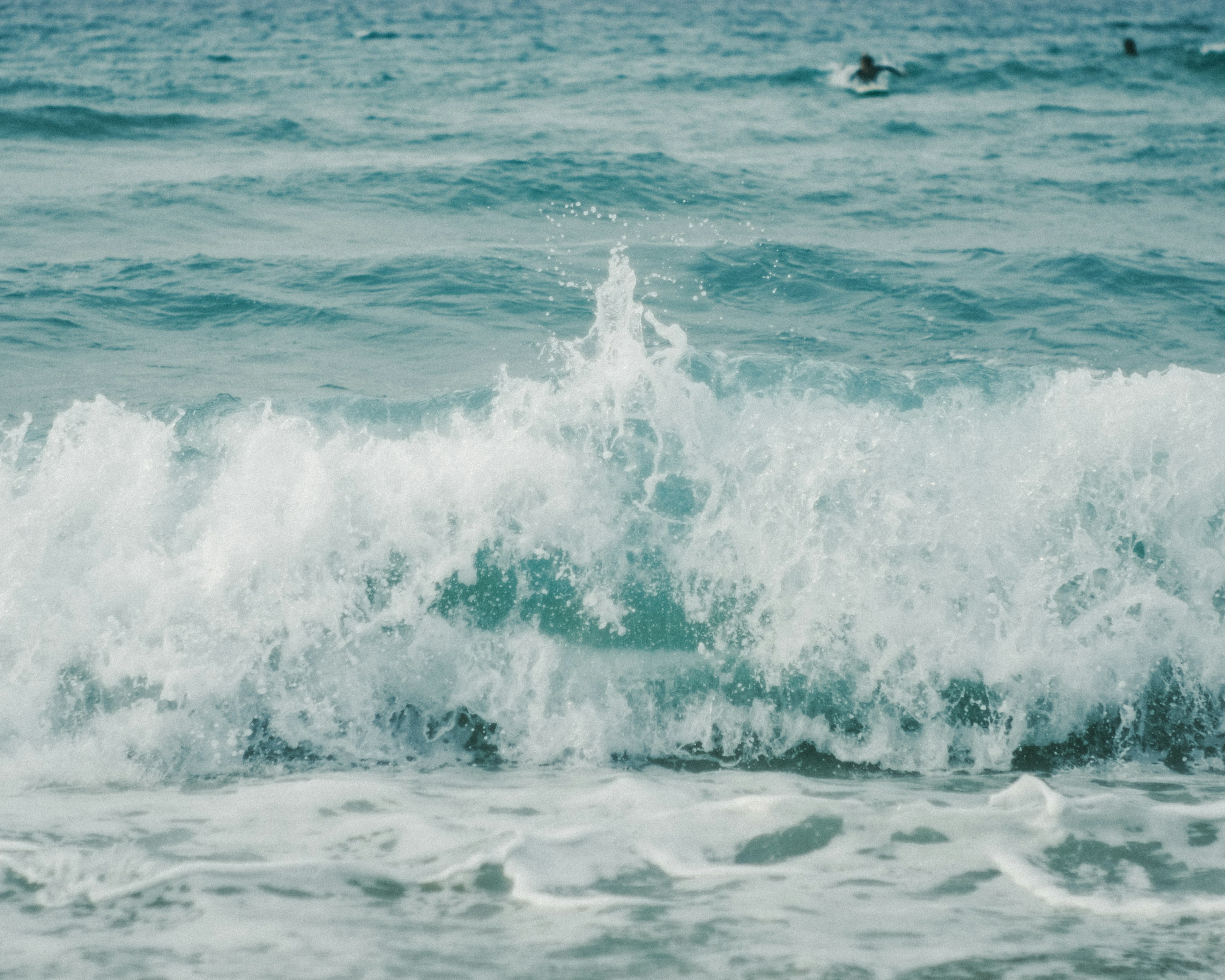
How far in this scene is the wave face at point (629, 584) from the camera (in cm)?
416

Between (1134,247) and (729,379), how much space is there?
5.34 meters

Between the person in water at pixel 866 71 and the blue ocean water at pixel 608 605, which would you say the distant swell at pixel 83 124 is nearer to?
the blue ocean water at pixel 608 605

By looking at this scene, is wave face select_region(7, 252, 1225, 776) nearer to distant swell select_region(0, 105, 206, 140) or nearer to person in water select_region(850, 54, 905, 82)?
distant swell select_region(0, 105, 206, 140)

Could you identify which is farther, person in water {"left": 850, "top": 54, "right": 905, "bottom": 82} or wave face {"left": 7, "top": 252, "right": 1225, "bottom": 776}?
person in water {"left": 850, "top": 54, "right": 905, "bottom": 82}

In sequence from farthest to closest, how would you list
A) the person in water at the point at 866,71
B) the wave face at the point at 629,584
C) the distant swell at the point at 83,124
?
the person in water at the point at 866,71
the distant swell at the point at 83,124
the wave face at the point at 629,584

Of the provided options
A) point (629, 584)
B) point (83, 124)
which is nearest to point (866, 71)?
point (83, 124)

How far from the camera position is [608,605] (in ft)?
15.2

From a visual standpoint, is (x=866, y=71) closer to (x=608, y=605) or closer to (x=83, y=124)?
(x=83, y=124)

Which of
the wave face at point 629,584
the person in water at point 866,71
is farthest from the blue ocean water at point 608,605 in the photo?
the person in water at point 866,71

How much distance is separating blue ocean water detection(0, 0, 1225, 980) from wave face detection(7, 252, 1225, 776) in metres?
0.02

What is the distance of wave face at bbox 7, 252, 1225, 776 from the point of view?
4.16 meters

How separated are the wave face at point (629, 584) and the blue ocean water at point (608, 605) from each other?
18mm

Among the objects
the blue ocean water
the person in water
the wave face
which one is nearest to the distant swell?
the blue ocean water

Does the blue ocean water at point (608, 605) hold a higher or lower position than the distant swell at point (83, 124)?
lower
